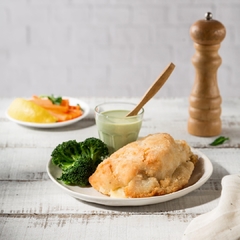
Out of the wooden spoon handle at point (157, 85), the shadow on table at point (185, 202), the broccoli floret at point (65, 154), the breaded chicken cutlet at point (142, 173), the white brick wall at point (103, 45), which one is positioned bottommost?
the white brick wall at point (103, 45)

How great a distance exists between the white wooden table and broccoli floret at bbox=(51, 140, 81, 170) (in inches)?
3.1

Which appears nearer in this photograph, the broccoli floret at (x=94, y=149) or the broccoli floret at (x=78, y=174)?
the broccoli floret at (x=78, y=174)

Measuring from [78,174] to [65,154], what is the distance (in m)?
0.21

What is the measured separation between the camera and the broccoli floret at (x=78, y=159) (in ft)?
A: 5.74

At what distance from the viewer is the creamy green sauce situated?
2139mm

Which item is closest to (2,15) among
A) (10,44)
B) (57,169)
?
(10,44)

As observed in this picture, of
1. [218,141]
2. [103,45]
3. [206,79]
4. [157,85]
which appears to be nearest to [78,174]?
[157,85]

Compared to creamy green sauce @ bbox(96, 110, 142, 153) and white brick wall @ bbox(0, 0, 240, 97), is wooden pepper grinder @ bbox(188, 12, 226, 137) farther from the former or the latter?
white brick wall @ bbox(0, 0, 240, 97)

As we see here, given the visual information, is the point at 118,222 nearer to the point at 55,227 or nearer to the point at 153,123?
the point at 55,227

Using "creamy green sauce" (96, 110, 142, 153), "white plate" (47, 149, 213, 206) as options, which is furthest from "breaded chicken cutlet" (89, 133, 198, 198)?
"creamy green sauce" (96, 110, 142, 153)

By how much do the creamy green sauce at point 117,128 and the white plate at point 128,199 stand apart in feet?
1.10

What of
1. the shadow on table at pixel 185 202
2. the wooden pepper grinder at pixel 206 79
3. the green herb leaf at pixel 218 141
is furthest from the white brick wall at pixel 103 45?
the shadow on table at pixel 185 202

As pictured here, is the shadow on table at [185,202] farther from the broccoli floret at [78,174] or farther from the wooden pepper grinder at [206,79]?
the wooden pepper grinder at [206,79]

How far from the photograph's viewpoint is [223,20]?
14.7 feet
